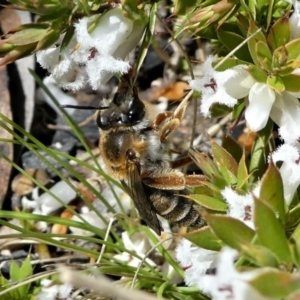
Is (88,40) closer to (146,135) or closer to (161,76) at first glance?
(146,135)

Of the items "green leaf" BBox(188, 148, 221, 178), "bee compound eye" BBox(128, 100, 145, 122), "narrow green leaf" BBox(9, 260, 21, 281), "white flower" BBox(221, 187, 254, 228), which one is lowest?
"narrow green leaf" BBox(9, 260, 21, 281)

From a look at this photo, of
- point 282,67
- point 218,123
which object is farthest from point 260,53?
point 218,123

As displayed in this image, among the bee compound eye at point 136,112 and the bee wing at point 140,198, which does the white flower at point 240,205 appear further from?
the bee compound eye at point 136,112

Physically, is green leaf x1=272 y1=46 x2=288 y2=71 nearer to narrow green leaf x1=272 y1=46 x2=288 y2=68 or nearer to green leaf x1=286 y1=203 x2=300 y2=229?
narrow green leaf x1=272 y1=46 x2=288 y2=68

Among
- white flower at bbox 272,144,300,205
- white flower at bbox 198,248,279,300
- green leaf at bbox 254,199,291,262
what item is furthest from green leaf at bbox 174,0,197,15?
white flower at bbox 198,248,279,300

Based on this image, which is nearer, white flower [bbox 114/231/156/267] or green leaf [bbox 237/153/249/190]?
green leaf [bbox 237/153/249/190]

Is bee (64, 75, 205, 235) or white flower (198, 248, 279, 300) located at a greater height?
white flower (198, 248, 279, 300)

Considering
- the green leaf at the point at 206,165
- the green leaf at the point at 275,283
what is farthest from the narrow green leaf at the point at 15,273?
the green leaf at the point at 275,283
